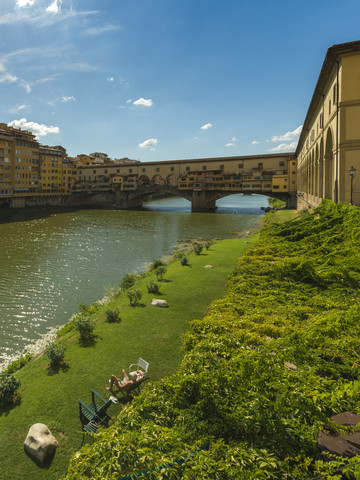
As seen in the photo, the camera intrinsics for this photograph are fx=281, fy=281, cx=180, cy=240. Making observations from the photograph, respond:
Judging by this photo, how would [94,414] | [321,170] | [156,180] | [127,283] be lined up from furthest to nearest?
[156,180]
[321,170]
[127,283]
[94,414]

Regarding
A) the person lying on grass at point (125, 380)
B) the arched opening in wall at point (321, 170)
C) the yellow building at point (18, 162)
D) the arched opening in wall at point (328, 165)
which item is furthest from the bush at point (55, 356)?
the yellow building at point (18, 162)

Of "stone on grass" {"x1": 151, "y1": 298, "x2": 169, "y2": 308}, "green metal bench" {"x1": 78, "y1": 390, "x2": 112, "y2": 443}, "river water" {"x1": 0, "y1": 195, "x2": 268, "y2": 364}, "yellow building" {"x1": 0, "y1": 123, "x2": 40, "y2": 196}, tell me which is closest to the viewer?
"green metal bench" {"x1": 78, "y1": 390, "x2": 112, "y2": 443}

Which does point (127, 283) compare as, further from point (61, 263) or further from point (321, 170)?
point (321, 170)

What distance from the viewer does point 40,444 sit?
6961mm

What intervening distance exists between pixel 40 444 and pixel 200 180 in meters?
88.9

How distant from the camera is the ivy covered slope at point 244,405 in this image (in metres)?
4.20

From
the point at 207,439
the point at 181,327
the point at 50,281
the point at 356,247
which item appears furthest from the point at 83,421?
the point at 50,281

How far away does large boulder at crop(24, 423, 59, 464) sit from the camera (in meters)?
6.94

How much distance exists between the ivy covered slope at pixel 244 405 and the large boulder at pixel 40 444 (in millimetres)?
2658

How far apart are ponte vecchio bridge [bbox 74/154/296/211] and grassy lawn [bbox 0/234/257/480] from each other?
237 feet

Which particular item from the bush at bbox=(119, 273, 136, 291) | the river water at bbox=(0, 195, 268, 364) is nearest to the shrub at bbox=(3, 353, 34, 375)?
the river water at bbox=(0, 195, 268, 364)

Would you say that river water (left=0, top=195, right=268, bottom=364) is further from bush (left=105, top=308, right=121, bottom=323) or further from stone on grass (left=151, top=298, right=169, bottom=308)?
stone on grass (left=151, top=298, right=169, bottom=308)

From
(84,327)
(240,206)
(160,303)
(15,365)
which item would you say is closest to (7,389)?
(15,365)

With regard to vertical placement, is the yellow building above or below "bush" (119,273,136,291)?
above
